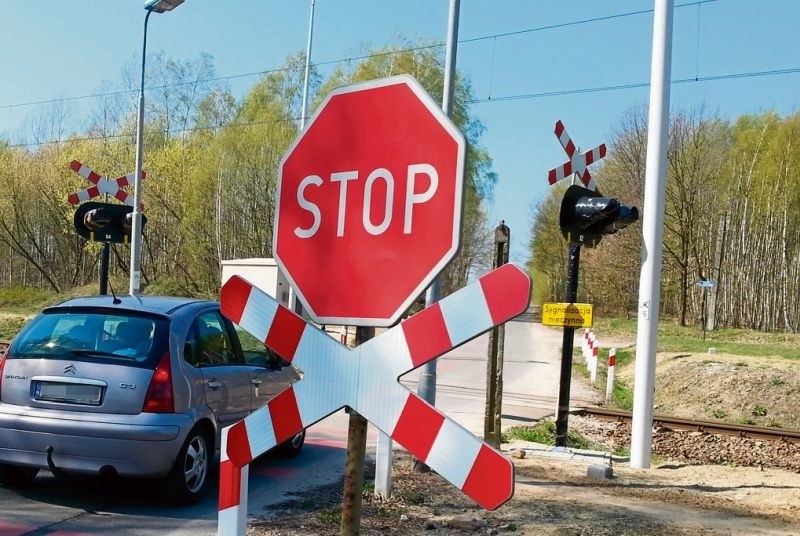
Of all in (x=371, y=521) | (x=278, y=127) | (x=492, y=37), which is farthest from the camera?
(x=278, y=127)

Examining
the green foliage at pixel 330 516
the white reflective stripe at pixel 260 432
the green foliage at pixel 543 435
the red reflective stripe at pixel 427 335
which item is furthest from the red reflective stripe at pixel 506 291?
the green foliage at pixel 543 435

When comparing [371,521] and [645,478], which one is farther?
[645,478]

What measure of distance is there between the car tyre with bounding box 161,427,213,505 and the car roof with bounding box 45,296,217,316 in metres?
1.01

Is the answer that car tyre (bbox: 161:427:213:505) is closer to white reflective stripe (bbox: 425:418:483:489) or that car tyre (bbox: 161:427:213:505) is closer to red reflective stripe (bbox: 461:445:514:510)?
white reflective stripe (bbox: 425:418:483:489)

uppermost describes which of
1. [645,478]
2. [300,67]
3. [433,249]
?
[300,67]

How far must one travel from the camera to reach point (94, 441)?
5.56m

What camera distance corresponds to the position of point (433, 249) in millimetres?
2381

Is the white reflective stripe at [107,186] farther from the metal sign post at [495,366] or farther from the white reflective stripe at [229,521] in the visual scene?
the white reflective stripe at [229,521]

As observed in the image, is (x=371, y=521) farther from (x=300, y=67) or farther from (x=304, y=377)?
(x=300, y=67)

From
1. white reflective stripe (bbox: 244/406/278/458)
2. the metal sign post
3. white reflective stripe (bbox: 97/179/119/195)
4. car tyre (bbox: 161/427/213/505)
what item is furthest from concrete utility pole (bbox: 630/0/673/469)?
white reflective stripe (bbox: 97/179/119/195)

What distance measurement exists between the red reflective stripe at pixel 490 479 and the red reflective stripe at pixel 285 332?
766 mm

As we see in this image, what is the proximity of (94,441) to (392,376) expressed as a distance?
3.96 m

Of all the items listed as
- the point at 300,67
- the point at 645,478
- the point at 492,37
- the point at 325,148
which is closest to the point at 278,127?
the point at 300,67

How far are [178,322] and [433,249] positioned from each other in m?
4.27
